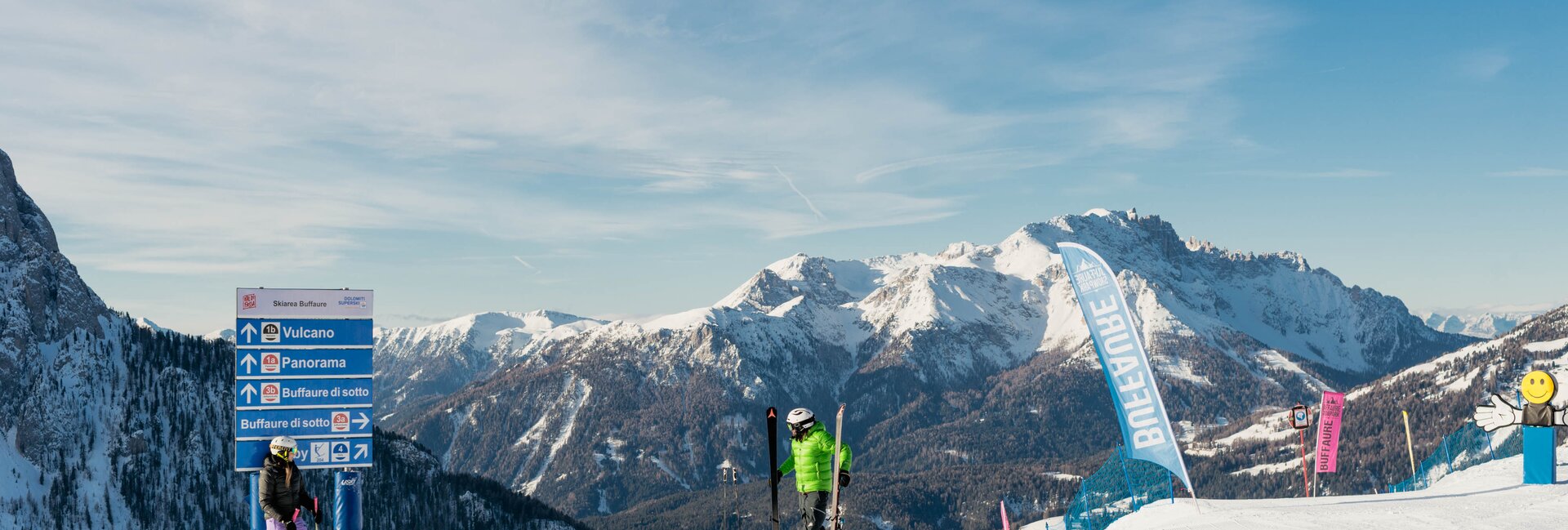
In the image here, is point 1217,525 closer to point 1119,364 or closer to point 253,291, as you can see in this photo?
point 1119,364

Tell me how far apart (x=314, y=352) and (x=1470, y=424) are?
5078 cm

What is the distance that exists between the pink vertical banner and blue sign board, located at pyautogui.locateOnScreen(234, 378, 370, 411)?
39331 millimetres

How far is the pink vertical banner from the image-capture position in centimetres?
4994

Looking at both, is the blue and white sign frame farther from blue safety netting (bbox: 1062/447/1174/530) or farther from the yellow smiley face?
the yellow smiley face

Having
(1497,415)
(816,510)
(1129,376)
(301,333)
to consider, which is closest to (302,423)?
(301,333)

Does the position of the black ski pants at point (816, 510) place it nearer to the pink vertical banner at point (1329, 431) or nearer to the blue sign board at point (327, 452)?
the blue sign board at point (327, 452)

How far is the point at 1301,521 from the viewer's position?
26.2 metres

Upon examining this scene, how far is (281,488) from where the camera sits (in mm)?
23859

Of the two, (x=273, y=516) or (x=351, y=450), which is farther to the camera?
(x=351, y=450)

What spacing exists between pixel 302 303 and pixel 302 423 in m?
3.84

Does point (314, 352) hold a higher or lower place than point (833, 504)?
higher

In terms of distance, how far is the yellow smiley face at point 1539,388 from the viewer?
34250 mm

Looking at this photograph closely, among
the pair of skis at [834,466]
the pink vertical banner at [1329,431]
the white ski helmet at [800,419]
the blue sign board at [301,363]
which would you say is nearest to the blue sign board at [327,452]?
the blue sign board at [301,363]

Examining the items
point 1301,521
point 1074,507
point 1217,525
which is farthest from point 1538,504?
point 1074,507
